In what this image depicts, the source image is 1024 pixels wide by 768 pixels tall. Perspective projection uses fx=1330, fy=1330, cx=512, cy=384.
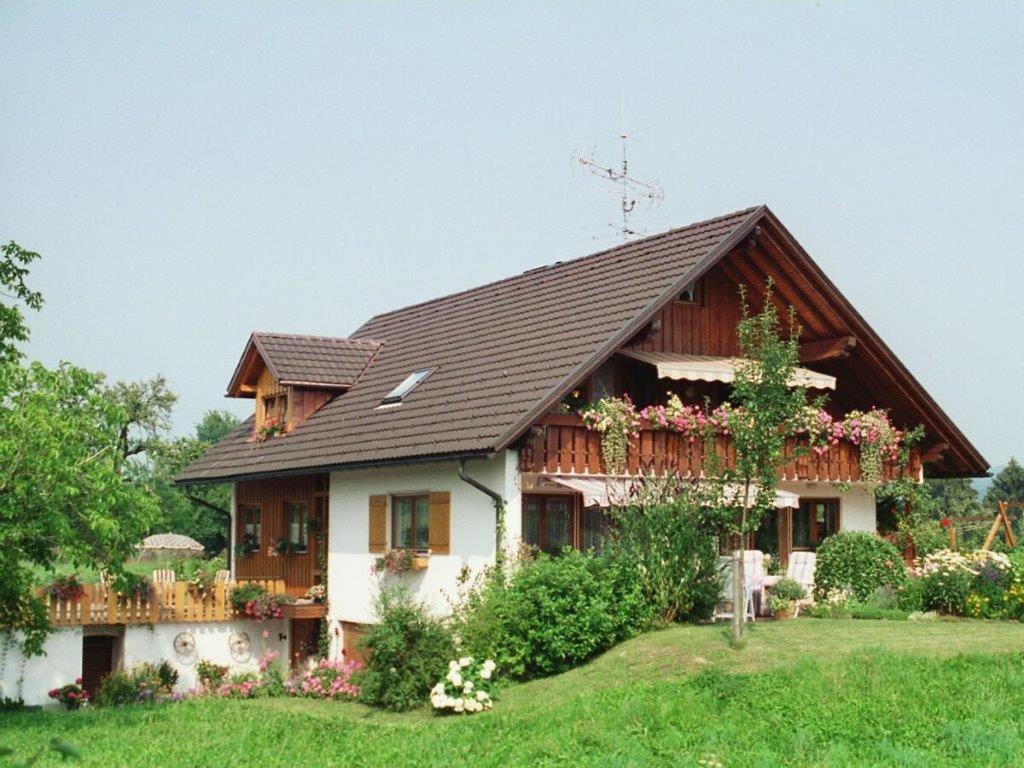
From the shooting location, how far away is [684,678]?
590 inches

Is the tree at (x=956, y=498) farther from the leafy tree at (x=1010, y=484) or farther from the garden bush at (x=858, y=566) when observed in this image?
the garden bush at (x=858, y=566)

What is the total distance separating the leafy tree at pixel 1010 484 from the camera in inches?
2694

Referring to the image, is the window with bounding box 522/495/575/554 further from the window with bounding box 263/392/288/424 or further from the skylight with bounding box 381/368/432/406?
the window with bounding box 263/392/288/424

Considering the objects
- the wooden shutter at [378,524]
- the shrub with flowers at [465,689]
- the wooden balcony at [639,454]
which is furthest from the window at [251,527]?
the shrub with flowers at [465,689]

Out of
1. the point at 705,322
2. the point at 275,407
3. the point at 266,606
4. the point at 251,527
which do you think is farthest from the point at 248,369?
the point at 705,322

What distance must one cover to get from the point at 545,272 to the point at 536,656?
34.1ft

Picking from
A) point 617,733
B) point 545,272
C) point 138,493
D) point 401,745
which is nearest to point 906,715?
point 617,733

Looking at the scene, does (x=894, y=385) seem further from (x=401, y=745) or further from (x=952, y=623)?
(x=401, y=745)

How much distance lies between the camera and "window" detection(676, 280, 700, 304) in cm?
2316

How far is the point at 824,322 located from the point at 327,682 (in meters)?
10.8

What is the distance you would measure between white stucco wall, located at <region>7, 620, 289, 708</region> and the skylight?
4548mm

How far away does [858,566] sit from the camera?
2256cm

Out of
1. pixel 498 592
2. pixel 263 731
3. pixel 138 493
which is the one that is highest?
pixel 138 493

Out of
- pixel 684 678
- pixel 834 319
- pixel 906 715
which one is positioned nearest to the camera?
pixel 906 715
